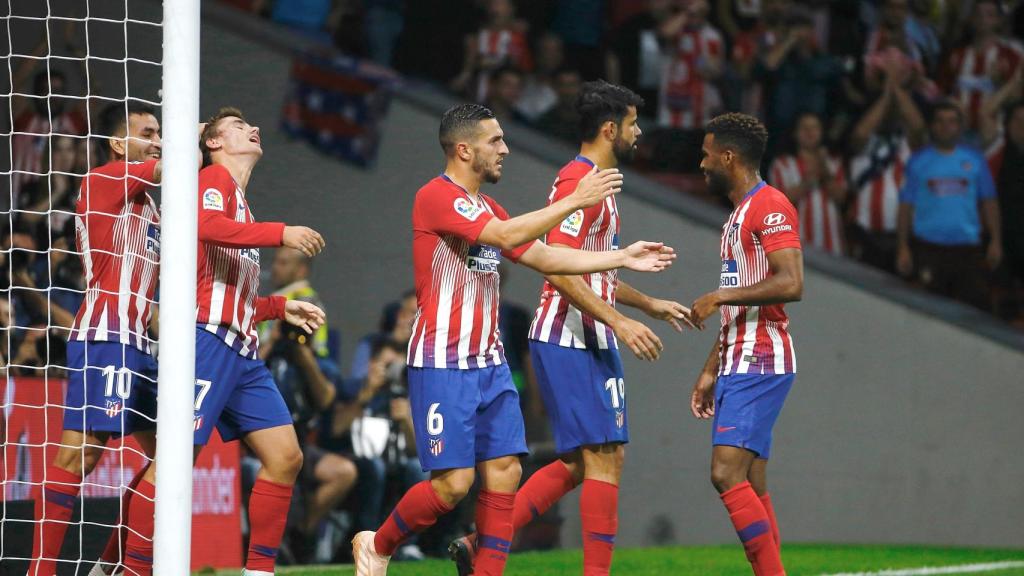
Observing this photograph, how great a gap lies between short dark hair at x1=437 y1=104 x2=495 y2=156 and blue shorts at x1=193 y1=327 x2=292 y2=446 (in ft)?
4.11

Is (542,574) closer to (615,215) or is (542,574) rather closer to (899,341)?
(615,215)

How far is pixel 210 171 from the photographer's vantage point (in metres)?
6.02

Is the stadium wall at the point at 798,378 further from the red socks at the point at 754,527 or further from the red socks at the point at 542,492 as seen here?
the red socks at the point at 754,527

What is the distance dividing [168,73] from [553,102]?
6.68 meters

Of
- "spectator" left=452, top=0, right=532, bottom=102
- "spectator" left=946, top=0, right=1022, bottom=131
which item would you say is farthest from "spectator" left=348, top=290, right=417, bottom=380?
"spectator" left=946, top=0, right=1022, bottom=131

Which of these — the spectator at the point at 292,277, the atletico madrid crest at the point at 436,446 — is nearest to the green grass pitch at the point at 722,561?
the spectator at the point at 292,277

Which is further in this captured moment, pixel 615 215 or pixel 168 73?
pixel 615 215

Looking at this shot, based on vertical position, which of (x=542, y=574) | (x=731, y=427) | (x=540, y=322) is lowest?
(x=542, y=574)

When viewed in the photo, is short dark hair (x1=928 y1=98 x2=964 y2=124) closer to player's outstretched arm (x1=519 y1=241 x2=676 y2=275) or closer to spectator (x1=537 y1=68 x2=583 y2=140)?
spectator (x1=537 y1=68 x2=583 y2=140)

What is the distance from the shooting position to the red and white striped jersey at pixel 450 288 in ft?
18.9

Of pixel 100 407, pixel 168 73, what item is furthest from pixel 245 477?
pixel 168 73

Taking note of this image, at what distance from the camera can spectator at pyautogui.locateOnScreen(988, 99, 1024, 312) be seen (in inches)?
452

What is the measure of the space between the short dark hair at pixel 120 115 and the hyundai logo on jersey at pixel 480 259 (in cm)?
170

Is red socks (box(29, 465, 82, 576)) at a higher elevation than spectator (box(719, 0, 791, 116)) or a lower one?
lower
